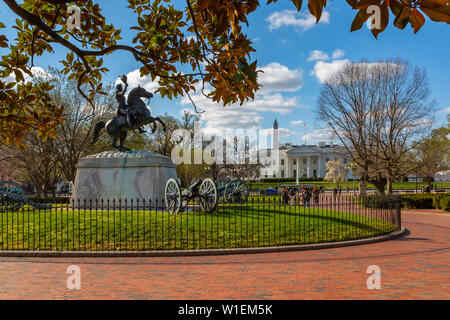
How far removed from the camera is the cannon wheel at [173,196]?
14.3 meters

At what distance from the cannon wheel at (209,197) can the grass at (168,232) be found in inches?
38.0

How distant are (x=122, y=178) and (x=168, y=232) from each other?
5.75m

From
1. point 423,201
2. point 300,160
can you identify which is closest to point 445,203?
point 423,201

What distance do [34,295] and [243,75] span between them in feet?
17.2

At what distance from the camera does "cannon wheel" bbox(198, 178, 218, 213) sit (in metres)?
14.5

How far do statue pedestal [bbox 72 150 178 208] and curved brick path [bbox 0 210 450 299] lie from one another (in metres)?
6.77

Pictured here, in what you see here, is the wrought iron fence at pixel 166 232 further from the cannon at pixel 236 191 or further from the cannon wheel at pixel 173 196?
the cannon at pixel 236 191

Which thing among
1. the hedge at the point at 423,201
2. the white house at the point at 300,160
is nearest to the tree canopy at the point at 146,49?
the hedge at the point at 423,201

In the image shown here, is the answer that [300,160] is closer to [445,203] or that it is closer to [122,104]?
[445,203]

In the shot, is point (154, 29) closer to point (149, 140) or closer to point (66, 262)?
point (66, 262)

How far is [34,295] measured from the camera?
625 cm

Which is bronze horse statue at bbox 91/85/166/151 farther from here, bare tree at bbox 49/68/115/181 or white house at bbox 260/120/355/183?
white house at bbox 260/120/355/183

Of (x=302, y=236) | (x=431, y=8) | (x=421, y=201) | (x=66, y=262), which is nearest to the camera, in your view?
(x=431, y=8)
